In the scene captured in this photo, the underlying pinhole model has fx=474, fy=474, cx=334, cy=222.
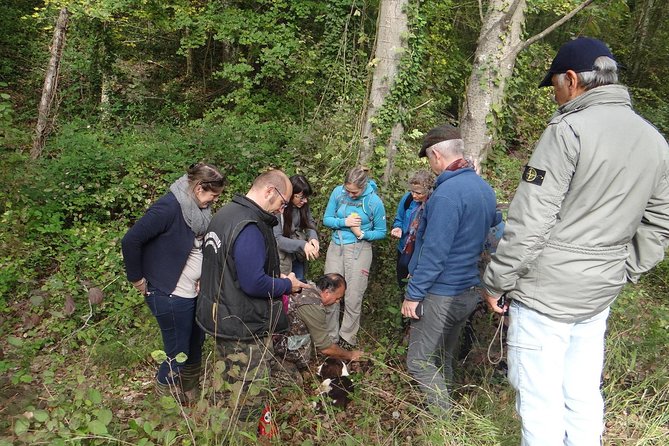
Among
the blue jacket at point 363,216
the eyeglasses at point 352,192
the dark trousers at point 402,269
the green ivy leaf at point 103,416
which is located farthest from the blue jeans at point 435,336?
the green ivy leaf at point 103,416

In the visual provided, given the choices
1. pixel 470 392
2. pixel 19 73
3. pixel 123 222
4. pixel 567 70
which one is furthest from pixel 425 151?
pixel 19 73

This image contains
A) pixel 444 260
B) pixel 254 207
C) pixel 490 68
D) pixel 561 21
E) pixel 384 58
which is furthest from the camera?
pixel 384 58

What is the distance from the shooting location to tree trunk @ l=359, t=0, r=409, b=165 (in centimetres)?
580

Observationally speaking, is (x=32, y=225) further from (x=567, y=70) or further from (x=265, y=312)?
(x=567, y=70)

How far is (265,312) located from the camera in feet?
10.2

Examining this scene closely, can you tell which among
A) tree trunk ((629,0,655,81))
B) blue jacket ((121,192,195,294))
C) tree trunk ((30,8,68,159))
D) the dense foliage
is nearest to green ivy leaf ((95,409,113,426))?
the dense foliage

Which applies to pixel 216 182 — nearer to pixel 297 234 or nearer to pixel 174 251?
pixel 174 251

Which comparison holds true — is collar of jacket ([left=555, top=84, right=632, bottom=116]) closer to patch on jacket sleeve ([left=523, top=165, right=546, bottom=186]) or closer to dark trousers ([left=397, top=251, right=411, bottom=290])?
patch on jacket sleeve ([left=523, top=165, right=546, bottom=186])

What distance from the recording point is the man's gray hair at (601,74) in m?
2.17

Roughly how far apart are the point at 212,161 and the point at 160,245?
4.44 metres

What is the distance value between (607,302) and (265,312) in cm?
196

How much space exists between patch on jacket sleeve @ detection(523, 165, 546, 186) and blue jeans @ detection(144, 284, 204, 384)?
8.62 feet

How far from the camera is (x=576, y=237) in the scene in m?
2.18

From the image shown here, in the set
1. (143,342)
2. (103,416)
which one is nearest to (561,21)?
(103,416)
